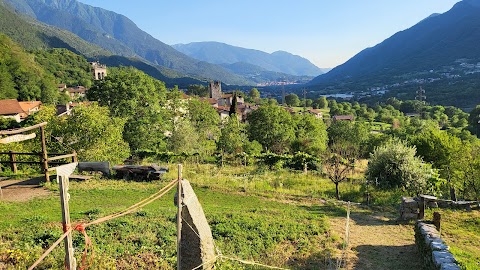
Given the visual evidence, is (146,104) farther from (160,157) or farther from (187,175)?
(187,175)

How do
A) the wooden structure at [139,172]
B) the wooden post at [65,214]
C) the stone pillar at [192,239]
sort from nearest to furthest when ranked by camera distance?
the wooden post at [65,214], the stone pillar at [192,239], the wooden structure at [139,172]

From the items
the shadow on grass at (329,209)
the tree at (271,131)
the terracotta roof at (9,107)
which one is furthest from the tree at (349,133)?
the terracotta roof at (9,107)

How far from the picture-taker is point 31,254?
24.6ft

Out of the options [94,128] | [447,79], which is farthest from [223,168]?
[447,79]

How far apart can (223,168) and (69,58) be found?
117 metres

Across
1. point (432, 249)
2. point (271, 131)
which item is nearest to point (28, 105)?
point (271, 131)

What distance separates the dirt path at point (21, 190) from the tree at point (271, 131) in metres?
29.8

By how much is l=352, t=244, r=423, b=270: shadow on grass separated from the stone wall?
1.08ft

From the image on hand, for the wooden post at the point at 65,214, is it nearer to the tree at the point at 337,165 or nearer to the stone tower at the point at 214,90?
the tree at the point at 337,165

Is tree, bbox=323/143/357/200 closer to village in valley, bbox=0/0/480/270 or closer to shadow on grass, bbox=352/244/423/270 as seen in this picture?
village in valley, bbox=0/0/480/270

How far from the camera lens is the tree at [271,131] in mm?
43312

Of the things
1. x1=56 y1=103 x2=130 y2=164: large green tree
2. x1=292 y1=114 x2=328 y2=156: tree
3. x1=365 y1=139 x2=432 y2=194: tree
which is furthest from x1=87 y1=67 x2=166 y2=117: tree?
x1=365 y1=139 x2=432 y2=194: tree

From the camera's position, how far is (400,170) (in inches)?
717

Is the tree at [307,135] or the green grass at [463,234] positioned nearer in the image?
the green grass at [463,234]
